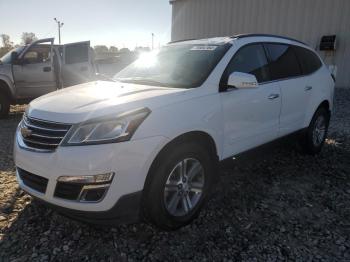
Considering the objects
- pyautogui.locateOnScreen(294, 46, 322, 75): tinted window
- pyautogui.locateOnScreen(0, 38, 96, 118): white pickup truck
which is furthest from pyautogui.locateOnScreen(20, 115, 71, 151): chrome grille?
pyautogui.locateOnScreen(0, 38, 96, 118): white pickup truck

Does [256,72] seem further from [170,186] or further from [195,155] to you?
[170,186]

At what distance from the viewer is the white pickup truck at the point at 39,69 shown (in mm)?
8039

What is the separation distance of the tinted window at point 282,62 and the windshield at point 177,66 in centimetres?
81

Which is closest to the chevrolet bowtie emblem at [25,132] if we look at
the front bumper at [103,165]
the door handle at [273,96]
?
the front bumper at [103,165]

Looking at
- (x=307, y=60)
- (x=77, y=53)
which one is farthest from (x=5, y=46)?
(x=307, y=60)

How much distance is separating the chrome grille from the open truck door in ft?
21.7

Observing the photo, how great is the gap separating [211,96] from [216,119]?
218mm

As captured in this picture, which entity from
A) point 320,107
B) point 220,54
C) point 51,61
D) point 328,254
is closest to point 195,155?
point 220,54

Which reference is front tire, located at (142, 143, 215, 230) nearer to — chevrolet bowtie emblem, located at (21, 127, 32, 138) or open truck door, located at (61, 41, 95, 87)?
chevrolet bowtie emblem, located at (21, 127, 32, 138)

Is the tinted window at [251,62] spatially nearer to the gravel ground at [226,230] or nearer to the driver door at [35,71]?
the gravel ground at [226,230]

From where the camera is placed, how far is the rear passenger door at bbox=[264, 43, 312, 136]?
13.5 feet

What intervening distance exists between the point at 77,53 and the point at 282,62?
6728 mm

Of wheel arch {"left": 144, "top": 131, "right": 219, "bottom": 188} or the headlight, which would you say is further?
wheel arch {"left": 144, "top": 131, "right": 219, "bottom": 188}

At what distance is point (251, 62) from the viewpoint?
3795 mm
